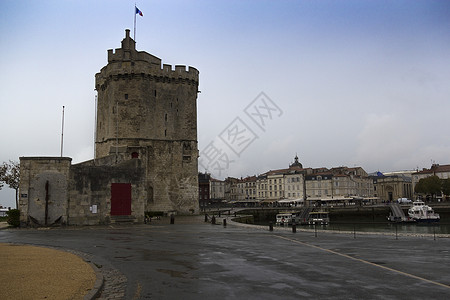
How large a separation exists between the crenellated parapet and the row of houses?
54438 millimetres

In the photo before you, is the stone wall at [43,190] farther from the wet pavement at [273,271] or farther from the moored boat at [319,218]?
the moored boat at [319,218]

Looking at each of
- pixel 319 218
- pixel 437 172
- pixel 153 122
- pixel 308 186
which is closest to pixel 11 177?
pixel 153 122

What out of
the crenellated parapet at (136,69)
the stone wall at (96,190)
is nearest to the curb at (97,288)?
the stone wall at (96,190)

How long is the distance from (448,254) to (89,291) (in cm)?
1298

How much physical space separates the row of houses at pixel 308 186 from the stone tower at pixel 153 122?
51.7 metres

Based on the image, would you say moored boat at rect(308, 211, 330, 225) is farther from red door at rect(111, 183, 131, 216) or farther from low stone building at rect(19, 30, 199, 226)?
red door at rect(111, 183, 131, 216)

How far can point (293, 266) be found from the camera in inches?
484

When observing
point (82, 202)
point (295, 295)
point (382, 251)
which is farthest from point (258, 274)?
point (82, 202)

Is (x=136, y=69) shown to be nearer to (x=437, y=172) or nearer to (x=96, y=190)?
(x=96, y=190)

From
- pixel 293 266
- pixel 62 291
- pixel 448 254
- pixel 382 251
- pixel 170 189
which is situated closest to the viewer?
pixel 62 291

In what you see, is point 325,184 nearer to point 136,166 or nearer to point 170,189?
point 170,189

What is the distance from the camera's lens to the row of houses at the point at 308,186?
117 m

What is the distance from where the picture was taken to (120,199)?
3388 centimetres

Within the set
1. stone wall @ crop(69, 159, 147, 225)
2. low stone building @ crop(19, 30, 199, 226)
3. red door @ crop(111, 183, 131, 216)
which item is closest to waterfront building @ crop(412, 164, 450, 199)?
low stone building @ crop(19, 30, 199, 226)
